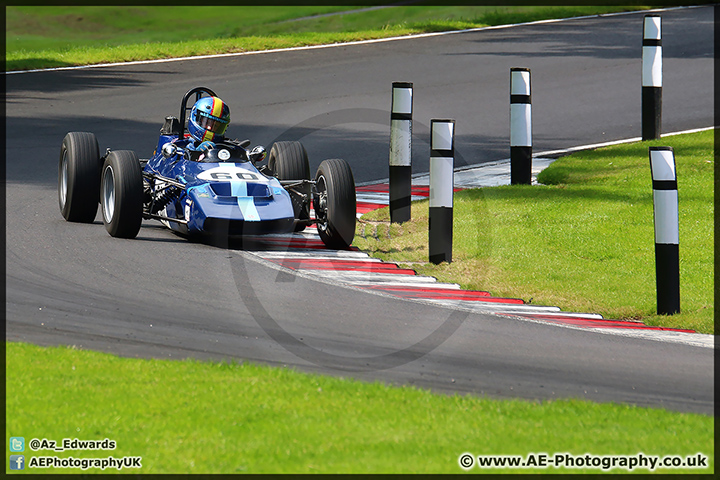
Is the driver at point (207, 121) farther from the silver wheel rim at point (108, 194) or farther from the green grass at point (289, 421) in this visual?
the green grass at point (289, 421)

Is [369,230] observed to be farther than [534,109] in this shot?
No

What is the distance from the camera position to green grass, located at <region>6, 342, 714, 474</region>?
13.3 feet

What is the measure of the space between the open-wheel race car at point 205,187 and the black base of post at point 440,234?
2.40 ft

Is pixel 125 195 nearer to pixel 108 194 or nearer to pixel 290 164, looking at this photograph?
pixel 108 194

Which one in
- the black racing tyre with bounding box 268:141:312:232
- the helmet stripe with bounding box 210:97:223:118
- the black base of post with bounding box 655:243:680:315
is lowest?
the black base of post with bounding box 655:243:680:315

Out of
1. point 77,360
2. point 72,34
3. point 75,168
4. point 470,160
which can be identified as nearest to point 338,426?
point 77,360

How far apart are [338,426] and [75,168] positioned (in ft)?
16.9

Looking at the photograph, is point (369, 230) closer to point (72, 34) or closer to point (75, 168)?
point (75, 168)

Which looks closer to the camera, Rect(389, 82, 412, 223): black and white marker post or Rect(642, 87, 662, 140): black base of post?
Rect(389, 82, 412, 223): black and white marker post

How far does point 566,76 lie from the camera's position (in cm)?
1770

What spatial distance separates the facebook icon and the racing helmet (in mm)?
5302

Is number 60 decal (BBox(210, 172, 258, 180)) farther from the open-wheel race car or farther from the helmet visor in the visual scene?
the helmet visor

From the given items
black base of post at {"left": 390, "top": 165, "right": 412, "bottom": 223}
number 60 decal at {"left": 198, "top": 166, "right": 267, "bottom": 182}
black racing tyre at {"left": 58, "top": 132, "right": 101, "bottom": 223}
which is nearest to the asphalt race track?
black racing tyre at {"left": 58, "top": 132, "right": 101, "bottom": 223}

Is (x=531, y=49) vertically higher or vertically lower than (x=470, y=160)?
higher
